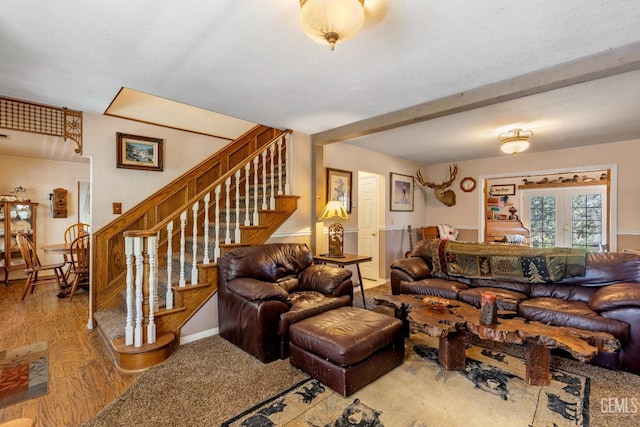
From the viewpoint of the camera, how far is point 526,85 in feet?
7.71

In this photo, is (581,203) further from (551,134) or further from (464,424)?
(464,424)

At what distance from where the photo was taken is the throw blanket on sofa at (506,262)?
302cm

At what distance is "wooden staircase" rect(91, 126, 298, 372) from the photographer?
244 centimetres

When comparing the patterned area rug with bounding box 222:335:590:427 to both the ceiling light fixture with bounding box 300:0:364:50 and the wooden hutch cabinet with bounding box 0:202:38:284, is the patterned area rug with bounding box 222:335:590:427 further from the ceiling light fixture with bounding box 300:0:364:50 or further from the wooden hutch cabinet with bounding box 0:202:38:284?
the wooden hutch cabinet with bounding box 0:202:38:284

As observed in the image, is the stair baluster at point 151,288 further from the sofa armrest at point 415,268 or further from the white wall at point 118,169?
the sofa armrest at point 415,268

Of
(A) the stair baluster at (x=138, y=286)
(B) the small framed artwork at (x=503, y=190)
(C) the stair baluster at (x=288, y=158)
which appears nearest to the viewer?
(A) the stair baluster at (x=138, y=286)

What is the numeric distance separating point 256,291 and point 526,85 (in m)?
2.71

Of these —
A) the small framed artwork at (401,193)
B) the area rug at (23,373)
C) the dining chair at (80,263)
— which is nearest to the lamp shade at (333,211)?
the small framed artwork at (401,193)

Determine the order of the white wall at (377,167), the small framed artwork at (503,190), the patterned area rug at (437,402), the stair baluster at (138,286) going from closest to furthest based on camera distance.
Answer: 1. the patterned area rug at (437,402)
2. the stair baluster at (138,286)
3. the white wall at (377,167)
4. the small framed artwork at (503,190)

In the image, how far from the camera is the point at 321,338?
6.83ft

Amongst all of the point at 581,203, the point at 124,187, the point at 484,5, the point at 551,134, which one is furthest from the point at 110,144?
the point at 581,203

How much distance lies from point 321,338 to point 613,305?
230 centimetres

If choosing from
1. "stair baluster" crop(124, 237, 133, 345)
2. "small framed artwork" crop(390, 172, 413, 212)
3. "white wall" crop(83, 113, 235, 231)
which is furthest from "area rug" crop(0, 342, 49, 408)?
"small framed artwork" crop(390, 172, 413, 212)

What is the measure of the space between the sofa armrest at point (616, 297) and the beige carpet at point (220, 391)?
485 millimetres
